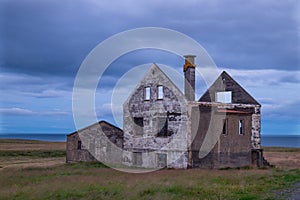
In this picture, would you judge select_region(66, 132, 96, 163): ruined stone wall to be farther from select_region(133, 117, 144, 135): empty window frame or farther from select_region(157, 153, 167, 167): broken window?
select_region(157, 153, 167, 167): broken window

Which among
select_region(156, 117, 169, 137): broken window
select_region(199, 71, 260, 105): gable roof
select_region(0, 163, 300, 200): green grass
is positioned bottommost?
select_region(0, 163, 300, 200): green grass

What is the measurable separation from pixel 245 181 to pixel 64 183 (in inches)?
331

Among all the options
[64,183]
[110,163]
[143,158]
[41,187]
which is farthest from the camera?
[110,163]

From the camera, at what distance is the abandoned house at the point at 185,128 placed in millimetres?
29719

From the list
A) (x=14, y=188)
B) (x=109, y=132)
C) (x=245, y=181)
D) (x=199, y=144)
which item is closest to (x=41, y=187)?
(x=14, y=188)

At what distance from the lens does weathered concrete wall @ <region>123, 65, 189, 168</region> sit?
3002 centimetres

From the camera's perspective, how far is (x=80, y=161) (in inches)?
1471

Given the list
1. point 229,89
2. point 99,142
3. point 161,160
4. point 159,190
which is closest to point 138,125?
point 161,160

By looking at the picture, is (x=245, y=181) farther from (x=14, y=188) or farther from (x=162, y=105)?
(x=162, y=105)

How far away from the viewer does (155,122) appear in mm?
32125

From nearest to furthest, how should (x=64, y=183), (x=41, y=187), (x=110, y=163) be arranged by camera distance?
1. (x=41, y=187)
2. (x=64, y=183)
3. (x=110, y=163)

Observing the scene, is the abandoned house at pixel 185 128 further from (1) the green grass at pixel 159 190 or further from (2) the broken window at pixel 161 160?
(1) the green grass at pixel 159 190

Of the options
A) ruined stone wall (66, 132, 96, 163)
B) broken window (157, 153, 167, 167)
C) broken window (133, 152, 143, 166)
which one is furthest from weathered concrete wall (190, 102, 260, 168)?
ruined stone wall (66, 132, 96, 163)

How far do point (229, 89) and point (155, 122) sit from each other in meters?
7.94
